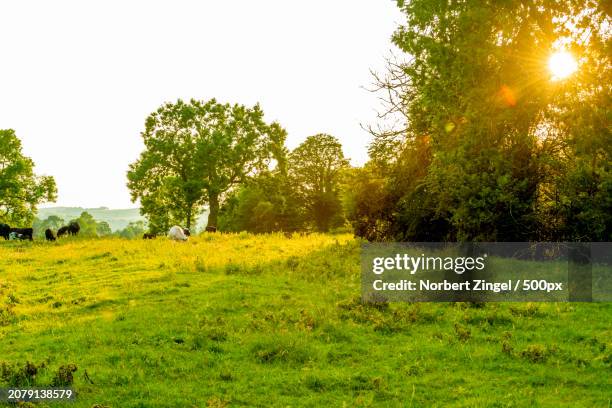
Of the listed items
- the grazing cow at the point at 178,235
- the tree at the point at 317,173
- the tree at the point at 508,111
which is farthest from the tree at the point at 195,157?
the tree at the point at 508,111

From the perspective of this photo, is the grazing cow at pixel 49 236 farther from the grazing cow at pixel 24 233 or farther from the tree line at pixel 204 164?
the tree line at pixel 204 164

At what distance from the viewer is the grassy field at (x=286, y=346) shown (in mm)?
8844

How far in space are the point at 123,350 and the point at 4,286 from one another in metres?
10.3

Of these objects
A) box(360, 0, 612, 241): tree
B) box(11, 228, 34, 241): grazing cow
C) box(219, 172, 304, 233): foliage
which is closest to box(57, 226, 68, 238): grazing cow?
box(11, 228, 34, 241): grazing cow

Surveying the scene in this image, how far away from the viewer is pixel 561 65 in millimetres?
20594

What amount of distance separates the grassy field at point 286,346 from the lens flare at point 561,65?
10081 millimetres

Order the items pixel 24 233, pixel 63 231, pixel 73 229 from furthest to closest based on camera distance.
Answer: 1. pixel 73 229
2. pixel 63 231
3. pixel 24 233

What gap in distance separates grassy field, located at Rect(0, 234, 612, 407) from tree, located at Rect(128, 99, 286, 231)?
3571cm

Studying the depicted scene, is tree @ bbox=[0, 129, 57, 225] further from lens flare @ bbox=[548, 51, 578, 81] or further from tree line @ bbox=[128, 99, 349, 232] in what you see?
lens flare @ bbox=[548, 51, 578, 81]

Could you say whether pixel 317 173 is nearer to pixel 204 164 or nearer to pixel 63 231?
pixel 204 164

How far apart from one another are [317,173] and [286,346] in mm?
60812

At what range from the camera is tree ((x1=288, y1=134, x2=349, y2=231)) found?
70125 millimetres

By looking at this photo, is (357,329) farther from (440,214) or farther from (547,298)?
(440,214)

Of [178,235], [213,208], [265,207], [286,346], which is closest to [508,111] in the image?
[286,346]
